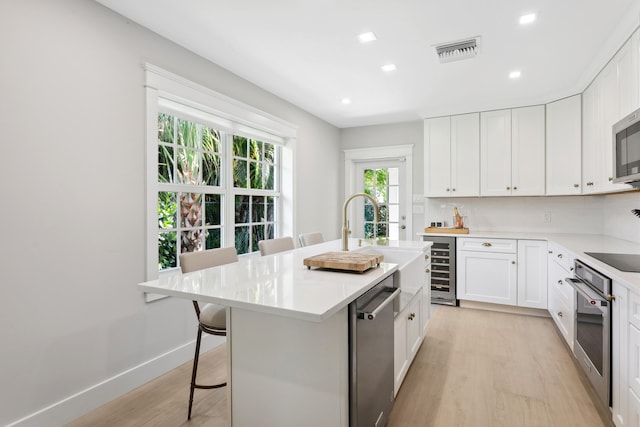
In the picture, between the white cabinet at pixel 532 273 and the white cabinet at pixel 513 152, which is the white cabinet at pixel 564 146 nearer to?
the white cabinet at pixel 513 152

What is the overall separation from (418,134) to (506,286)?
238 cm

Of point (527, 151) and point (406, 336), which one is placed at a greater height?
point (527, 151)

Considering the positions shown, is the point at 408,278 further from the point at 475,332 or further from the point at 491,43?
the point at 491,43

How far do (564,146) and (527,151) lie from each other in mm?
358

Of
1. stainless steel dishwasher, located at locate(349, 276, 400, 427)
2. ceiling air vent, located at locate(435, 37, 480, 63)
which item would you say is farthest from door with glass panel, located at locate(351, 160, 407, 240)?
stainless steel dishwasher, located at locate(349, 276, 400, 427)

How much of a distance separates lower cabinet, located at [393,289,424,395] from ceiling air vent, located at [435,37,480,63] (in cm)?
195

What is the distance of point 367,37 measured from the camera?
8.27 ft

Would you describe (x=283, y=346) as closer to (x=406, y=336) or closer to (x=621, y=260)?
(x=406, y=336)

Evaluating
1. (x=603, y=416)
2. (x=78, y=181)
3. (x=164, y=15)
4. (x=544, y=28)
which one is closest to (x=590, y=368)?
(x=603, y=416)

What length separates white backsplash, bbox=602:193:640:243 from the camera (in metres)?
2.92

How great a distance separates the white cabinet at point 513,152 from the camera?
3.92m

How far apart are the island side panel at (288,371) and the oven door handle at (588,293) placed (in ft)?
5.15

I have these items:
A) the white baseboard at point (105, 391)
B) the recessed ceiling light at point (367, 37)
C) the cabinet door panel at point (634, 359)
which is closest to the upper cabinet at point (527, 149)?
the cabinet door panel at point (634, 359)

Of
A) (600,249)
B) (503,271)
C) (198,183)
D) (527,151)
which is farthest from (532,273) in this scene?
(198,183)
